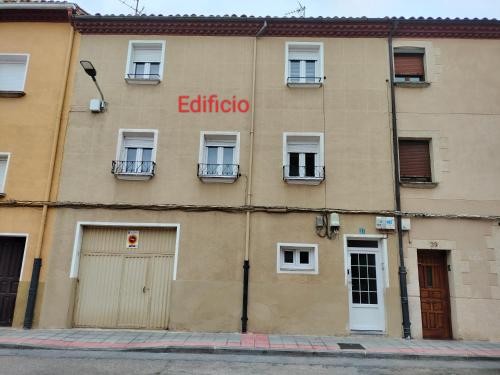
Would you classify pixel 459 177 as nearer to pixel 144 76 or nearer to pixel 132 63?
pixel 144 76

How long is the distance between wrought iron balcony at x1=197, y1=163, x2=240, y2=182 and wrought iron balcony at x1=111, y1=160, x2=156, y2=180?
4.11 ft

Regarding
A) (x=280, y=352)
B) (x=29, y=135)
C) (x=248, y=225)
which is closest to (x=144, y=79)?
(x=29, y=135)

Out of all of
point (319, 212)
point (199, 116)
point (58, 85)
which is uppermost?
point (58, 85)

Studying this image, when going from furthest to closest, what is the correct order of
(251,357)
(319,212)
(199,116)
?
(199,116) < (319,212) < (251,357)

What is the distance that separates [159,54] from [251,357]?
8125 mm

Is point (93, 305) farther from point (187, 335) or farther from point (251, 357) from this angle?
point (251, 357)

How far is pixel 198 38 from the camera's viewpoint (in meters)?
10.4

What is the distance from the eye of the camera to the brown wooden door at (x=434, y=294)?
8820mm

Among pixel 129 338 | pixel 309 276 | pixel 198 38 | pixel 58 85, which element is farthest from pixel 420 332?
pixel 58 85

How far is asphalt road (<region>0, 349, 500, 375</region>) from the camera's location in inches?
240

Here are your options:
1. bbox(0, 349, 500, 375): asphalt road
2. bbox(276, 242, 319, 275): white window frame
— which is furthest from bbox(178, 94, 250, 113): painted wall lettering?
bbox(0, 349, 500, 375): asphalt road

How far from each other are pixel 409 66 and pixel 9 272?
11.7 meters

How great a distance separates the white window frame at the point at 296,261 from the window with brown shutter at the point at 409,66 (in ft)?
16.9

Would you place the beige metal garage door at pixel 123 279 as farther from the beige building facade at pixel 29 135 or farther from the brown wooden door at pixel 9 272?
the brown wooden door at pixel 9 272
